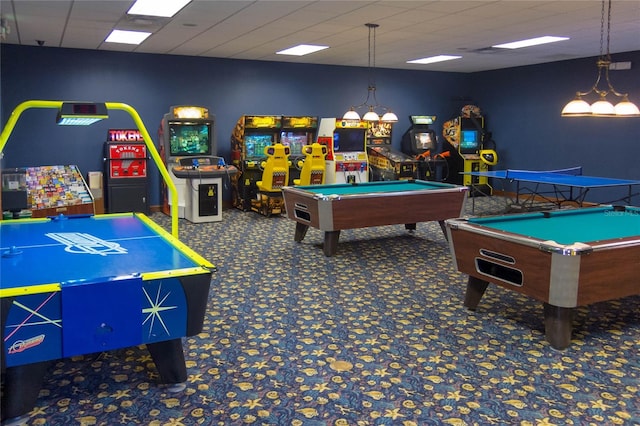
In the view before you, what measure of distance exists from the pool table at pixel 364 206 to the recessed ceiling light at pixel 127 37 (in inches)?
111

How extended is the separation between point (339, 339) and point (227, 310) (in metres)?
1.03

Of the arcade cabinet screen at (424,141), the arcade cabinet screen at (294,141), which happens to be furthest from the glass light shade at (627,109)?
the arcade cabinet screen at (424,141)

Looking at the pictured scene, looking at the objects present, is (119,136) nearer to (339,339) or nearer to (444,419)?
(339,339)

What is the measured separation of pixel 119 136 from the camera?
8438 mm

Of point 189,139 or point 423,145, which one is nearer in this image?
point 189,139

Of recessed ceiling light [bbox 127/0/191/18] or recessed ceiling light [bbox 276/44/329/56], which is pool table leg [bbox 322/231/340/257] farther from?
recessed ceiling light [bbox 276/44/329/56]

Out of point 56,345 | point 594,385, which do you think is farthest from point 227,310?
point 594,385

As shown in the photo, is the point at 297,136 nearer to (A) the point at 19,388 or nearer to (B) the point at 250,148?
(B) the point at 250,148

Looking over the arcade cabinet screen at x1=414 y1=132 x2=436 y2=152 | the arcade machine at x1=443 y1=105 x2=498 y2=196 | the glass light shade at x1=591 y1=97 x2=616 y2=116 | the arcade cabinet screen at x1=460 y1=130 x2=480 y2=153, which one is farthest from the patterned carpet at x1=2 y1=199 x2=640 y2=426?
the arcade cabinet screen at x1=460 y1=130 x2=480 y2=153

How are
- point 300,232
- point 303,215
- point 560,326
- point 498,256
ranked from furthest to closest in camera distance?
point 300,232 → point 303,215 → point 498,256 → point 560,326

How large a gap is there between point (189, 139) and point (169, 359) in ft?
20.0

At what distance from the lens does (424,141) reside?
432 inches

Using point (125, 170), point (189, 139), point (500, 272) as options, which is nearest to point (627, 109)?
Answer: point (500, 272)

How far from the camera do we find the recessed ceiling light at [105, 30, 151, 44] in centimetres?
695
